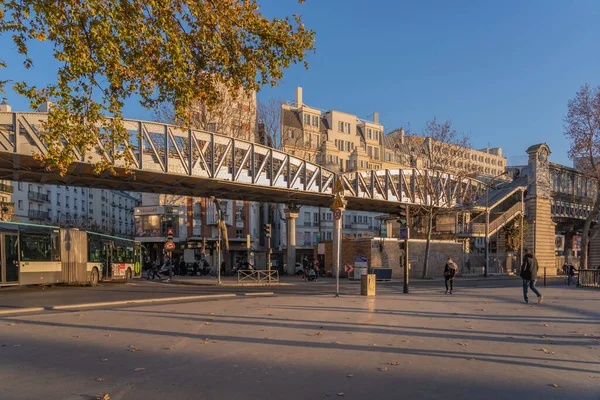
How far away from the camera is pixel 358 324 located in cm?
1076

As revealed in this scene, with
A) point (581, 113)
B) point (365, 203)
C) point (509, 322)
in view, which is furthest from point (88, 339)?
point (581, 113)

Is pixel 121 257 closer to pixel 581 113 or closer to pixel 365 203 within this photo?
pixel 365 203

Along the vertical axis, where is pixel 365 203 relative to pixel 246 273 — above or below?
above

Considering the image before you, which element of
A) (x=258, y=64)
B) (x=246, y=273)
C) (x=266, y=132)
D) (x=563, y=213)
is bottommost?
(x=246, y=273)

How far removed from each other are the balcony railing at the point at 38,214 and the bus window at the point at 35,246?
163ft

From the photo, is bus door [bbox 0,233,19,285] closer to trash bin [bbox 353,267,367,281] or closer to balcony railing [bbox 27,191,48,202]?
trash bin [bbox 353,267,367,281]

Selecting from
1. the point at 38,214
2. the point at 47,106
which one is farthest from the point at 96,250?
the point at 38,214

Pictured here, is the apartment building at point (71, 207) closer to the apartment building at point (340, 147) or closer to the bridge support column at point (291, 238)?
the bridge support column at point (291, 238)

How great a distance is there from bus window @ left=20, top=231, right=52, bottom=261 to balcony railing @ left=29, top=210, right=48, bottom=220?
4976 centimetres

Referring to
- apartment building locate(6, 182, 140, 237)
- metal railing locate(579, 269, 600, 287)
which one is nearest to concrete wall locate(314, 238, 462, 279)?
metal railing locate(579, 269, 600, 287)

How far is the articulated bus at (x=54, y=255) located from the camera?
19.8 metres

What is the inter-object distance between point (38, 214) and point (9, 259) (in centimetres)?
5343

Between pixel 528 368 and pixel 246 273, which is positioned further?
pixel 246 273

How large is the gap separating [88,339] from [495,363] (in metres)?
6.96
